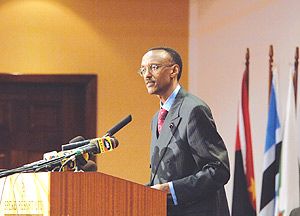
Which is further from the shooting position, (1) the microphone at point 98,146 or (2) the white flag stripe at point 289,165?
(2) the white flag stripe at point 289,165

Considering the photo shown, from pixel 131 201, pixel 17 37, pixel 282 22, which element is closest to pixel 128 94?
pixel 17 37

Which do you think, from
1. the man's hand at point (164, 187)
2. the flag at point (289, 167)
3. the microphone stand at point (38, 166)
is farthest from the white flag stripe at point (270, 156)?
the microphone stand at point (38, 166)

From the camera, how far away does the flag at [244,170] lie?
494 centimetres

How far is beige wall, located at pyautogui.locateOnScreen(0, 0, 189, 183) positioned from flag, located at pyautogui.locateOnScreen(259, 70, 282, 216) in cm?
190

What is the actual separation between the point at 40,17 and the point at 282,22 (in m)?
2.74

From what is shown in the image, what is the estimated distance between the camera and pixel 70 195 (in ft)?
6.24

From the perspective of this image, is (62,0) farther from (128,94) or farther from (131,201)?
(131,201)

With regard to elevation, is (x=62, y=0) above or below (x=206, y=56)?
above

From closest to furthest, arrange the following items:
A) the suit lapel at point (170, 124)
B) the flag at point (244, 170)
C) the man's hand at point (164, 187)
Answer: the man's hand at point (164, 187) < the suit lapel at point (170, 124) < the flag at point (244, 170)

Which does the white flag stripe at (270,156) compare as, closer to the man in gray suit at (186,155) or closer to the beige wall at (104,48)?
the beige wall at (104,48)

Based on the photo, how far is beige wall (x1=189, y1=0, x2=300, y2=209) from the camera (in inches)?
196

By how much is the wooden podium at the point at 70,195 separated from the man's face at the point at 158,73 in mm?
617

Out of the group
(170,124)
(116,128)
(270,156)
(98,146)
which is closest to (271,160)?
(270,156)

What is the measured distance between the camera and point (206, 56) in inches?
252
